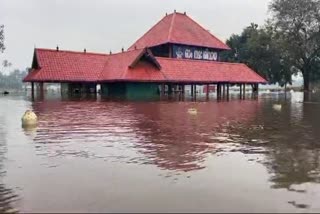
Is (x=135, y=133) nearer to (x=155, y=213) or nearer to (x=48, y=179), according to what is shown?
(x=48, y=179)

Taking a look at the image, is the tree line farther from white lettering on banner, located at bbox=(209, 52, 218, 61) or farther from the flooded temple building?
the flooded temple building

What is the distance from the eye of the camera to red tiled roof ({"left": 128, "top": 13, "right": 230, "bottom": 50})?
163ft

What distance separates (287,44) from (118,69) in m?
31.6

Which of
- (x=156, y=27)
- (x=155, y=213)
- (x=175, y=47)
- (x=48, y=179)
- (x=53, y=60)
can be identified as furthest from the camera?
(x=156, y=27)

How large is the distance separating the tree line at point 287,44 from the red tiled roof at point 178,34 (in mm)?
12430

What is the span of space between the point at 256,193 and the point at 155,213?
1823 mm

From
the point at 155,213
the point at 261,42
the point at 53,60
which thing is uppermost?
the point at 261,42

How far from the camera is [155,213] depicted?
5402mm

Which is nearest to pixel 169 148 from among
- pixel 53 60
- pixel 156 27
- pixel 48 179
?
pixel 48 179

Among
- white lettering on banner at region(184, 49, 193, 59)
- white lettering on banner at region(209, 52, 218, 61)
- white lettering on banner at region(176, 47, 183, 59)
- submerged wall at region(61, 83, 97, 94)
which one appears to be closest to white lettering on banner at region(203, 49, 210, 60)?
white lettering on banner at region(209, 52, 218, 61)

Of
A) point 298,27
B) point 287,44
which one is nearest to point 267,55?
point 287,44

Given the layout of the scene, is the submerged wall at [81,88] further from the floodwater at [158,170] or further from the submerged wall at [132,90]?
the floodwater at [158,170]

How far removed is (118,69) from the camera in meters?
39.1

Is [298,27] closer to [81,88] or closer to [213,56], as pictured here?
[213,56]
